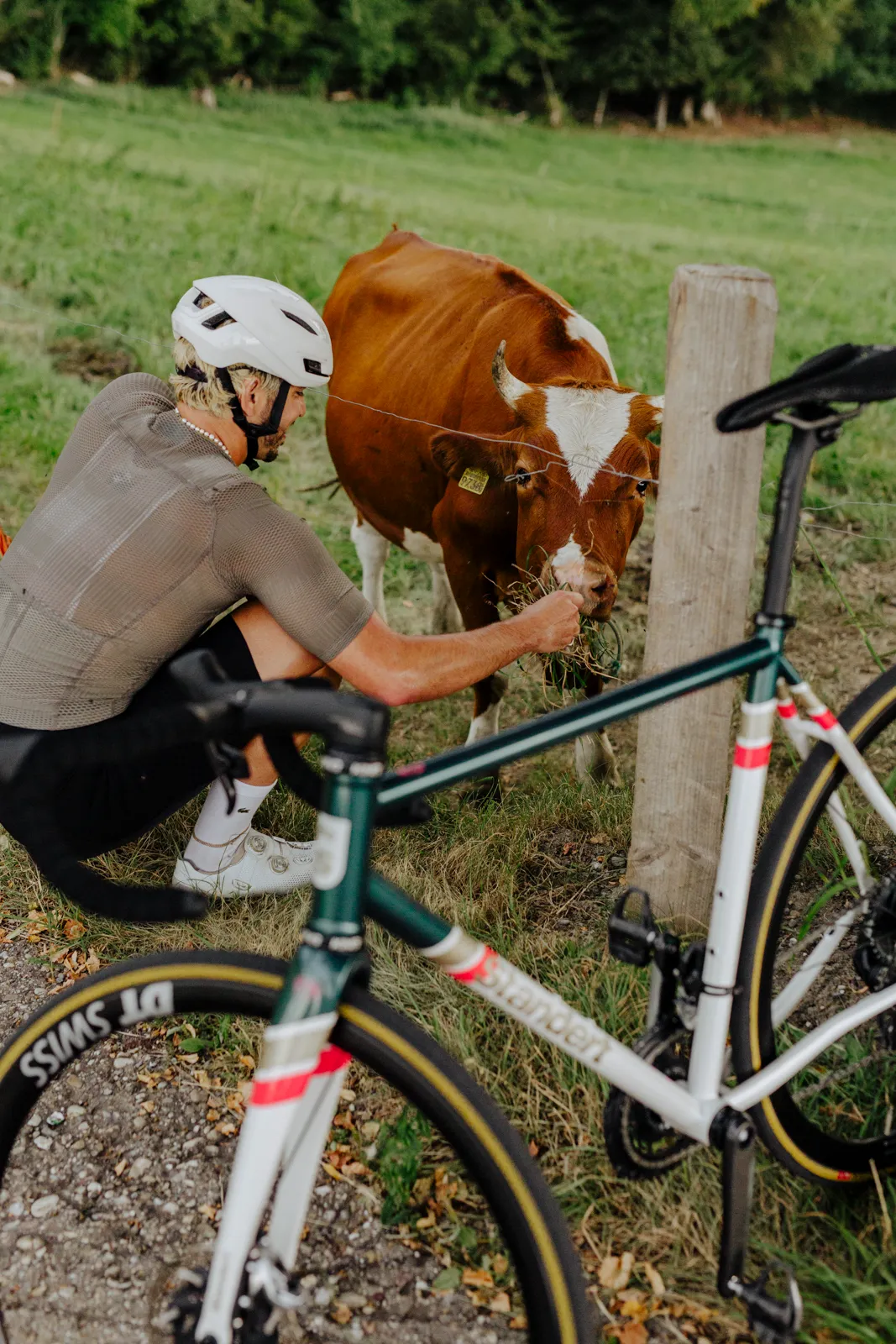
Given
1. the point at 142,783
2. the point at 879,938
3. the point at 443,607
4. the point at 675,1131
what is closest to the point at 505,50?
the point at 443,607

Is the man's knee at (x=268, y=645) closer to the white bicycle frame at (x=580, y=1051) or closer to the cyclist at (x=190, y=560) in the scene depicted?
the cyclist at (x=190, y=560)

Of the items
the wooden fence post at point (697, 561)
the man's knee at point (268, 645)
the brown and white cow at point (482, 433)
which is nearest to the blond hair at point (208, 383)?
the man's knee at point (268, 645)

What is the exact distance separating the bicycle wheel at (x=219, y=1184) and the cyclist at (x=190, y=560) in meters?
0.72

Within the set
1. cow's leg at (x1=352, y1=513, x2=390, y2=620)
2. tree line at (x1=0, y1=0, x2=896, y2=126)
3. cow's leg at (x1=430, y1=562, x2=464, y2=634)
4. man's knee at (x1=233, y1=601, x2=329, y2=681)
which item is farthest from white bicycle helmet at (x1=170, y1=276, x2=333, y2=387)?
tree line at (x1=0, y1=0, x2=896, y2=126)

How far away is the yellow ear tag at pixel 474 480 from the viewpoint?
12.4ft

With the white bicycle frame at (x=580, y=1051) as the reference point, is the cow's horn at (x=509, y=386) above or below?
above

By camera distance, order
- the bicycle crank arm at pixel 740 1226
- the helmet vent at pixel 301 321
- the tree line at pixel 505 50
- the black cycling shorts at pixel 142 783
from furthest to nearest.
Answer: the tree line at pixel 505 50, the black cycling shorts at pixel 142 783, the helmet vent at pixel 301 321, the bicycle crank arm at pixel 740 1226

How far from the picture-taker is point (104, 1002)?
1.70 meters

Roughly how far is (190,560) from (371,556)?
2.86 m

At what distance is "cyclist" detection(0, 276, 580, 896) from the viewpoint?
2.56 m

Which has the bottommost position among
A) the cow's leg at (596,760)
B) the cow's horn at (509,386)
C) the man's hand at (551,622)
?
the cow's leg at (596,760)

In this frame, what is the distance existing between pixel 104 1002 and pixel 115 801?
1.27m

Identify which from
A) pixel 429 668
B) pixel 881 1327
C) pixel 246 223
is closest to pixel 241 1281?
pixel 881 1327

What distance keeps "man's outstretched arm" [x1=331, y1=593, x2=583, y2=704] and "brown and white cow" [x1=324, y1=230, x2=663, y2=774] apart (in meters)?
0.66
